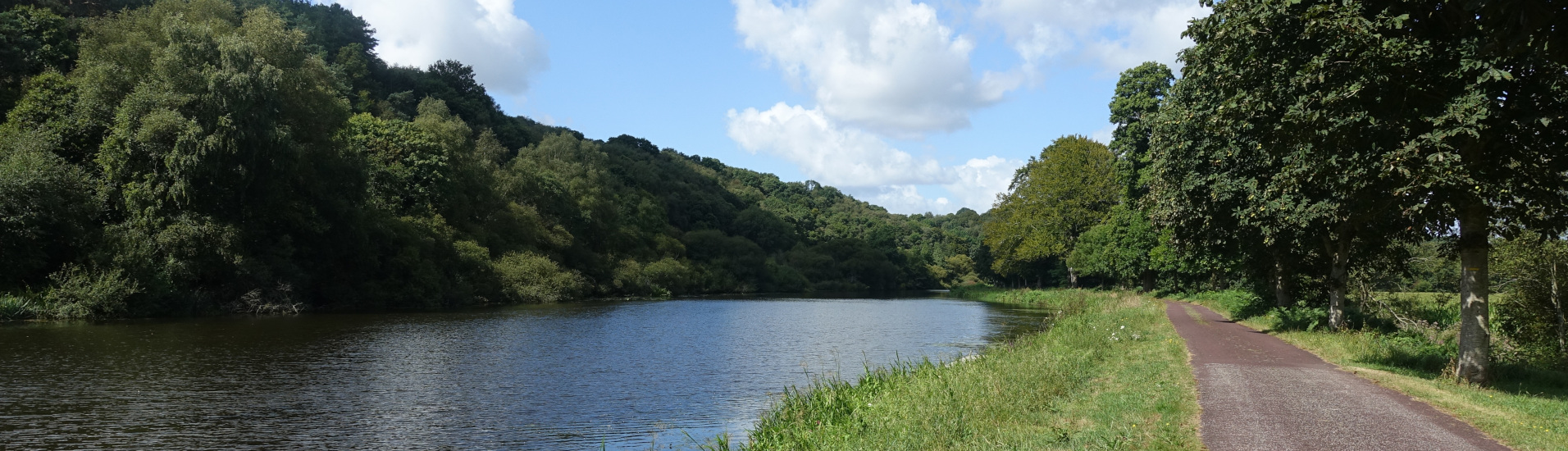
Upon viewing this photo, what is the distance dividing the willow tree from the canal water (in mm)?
30083

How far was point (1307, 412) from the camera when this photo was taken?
1034 cm

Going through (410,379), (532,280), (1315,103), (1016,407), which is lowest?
(410,379)

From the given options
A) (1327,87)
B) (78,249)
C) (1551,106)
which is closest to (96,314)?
(78,249)

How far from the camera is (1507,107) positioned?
1116cm

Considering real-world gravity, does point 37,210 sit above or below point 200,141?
below

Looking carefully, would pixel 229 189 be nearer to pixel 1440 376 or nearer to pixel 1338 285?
pixel 1338 285

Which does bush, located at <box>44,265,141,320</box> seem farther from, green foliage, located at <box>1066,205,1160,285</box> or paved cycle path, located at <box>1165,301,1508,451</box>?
green foliage, located at <box>1066,205,1160,285</box>

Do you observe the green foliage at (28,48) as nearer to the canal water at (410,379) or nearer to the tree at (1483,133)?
the canal water at (410,379)

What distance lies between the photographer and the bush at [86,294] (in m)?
32.7

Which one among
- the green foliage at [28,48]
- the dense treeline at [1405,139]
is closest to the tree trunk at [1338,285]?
the dense treeline at [1405,139]

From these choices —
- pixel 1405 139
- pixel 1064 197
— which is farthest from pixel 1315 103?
pixel 1064 197

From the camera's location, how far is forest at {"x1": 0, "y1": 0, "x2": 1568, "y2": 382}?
11.8 meters

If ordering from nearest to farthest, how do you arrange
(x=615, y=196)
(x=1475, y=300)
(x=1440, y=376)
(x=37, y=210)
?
(x=1475, y=300) → (x=1440, y=376) → (x=37, y=210) → (x=615, y=196)

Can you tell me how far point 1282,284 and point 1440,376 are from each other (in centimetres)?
1694
